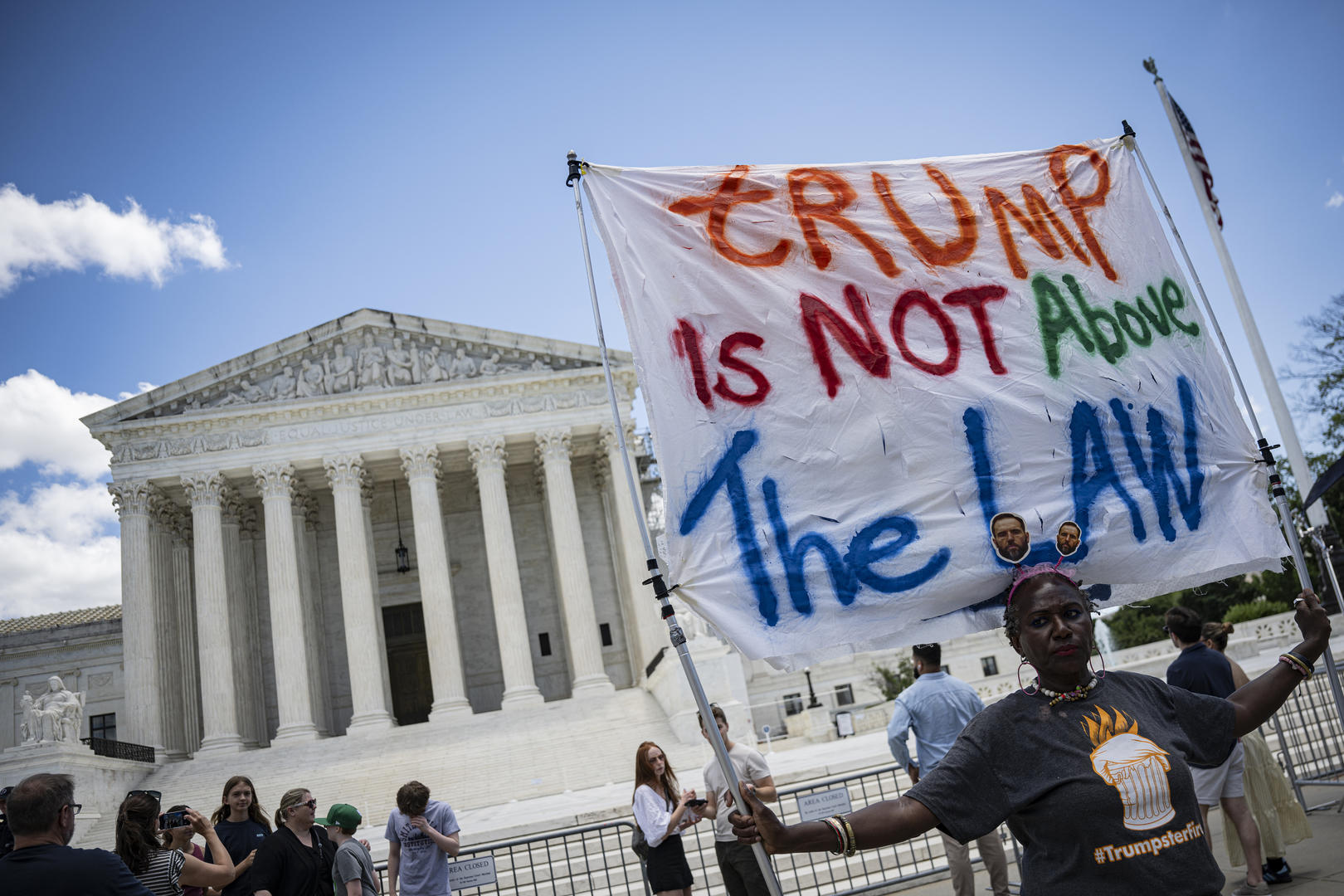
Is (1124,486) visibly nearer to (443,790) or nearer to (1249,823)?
(1249,823)

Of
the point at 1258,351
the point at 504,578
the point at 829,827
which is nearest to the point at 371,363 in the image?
the point at 504,578

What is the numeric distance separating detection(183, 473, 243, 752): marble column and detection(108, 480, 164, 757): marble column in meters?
1.32

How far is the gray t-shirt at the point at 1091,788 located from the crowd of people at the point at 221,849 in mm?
3184

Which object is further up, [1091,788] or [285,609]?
[285,609]

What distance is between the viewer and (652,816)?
7148 mm

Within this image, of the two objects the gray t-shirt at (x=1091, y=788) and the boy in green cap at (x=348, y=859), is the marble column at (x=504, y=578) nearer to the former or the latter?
the boy in green cap at (x=348, y=859)

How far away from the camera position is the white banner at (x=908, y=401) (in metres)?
4.05

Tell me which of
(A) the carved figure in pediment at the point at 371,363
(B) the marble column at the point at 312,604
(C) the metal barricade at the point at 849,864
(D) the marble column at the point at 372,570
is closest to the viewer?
(C) the metal barricade at the point at 849,864

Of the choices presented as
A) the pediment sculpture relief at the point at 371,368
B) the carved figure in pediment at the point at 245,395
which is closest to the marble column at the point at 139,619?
the carved figure in pediment at the point at 245,395

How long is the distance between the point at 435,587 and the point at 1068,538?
29342mm

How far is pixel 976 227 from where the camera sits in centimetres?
503

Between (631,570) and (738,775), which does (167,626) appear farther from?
(738,775)

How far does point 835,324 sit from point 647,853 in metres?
4.70

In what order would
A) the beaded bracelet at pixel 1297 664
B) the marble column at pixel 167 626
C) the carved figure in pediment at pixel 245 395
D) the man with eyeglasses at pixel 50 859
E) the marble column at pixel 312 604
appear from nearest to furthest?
1. the beaded bracelet at pixel 1297 664
2. the man with eyeglasses at pixel 50 859
3. the marble column at pixel 167 626
4. the carved figure in pediment at pixel 245 395
5. the marble column at pixel 312 604
